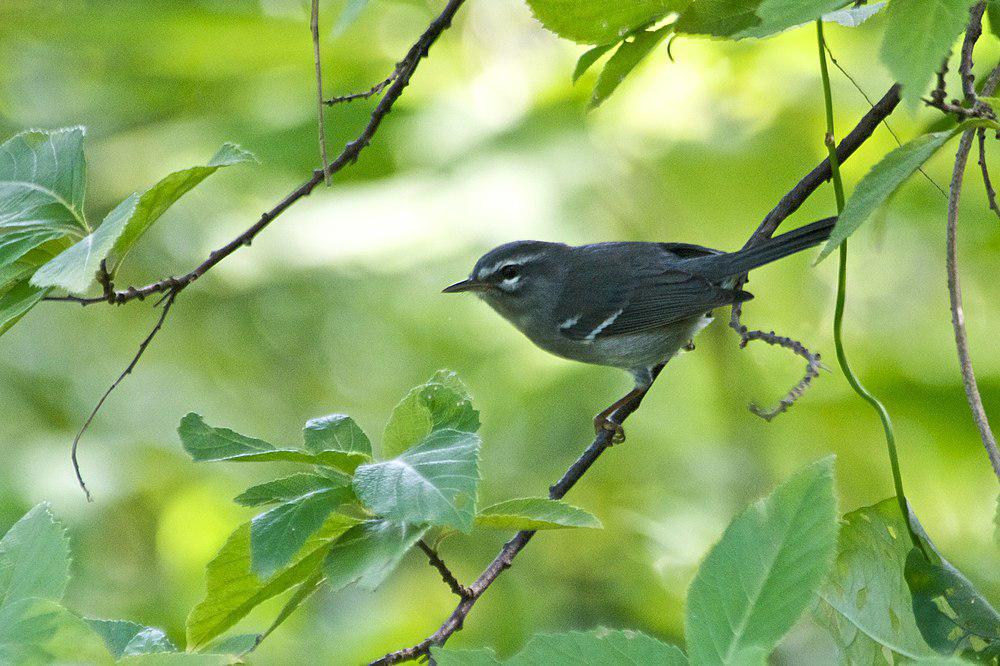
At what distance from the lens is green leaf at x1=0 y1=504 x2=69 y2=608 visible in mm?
1017

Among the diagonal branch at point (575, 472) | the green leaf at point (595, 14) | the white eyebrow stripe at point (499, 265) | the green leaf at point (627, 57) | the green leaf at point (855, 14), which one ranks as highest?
the green leaf at point (855, 14)

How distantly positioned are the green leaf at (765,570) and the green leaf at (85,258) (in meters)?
0.86

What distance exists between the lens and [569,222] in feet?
11.3

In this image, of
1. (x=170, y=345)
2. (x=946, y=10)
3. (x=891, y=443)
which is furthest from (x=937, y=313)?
(x=170, y=345)

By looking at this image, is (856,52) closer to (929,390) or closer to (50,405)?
(929,390)

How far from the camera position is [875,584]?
122 cm

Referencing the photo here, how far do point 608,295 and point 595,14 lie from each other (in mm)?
2199

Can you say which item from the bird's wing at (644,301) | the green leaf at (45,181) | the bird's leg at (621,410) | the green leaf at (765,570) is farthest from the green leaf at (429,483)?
the bird's wing at (644,301)

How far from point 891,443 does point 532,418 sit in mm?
2208

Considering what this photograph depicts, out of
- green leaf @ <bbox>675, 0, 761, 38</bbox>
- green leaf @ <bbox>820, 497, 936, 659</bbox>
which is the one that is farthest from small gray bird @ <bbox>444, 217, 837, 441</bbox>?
green leaf @ <bbox>820, 497, 936, 659</bbox>

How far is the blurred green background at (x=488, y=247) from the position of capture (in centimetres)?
296

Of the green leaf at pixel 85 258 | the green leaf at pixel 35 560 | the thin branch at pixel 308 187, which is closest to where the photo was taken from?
the green leaf at pixel 35 560

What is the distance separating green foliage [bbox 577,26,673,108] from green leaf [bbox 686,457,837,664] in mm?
1006

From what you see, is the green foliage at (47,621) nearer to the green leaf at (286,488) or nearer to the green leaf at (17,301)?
the green leaf at (286,488)
